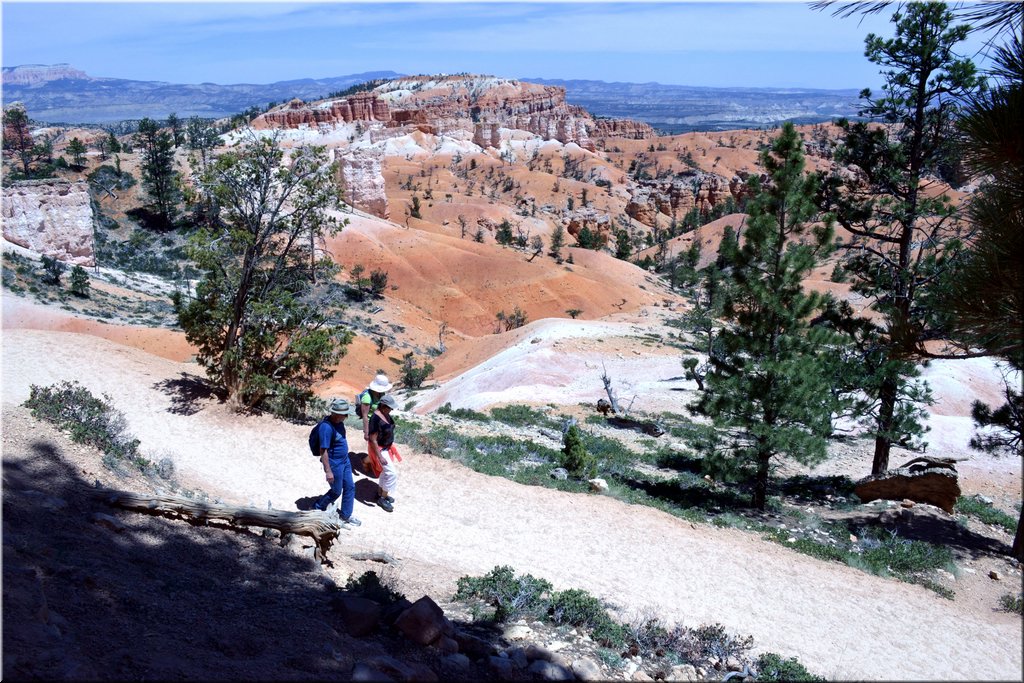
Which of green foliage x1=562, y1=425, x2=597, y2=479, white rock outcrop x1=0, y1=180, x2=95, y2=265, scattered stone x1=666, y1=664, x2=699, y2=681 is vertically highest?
white rock outcrop x1=0, y1=180, x2=95, y2=265

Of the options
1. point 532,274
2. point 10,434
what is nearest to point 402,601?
point 10,434

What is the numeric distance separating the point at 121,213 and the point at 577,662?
1879 inches

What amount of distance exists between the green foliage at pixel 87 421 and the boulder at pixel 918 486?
12804 millimetres

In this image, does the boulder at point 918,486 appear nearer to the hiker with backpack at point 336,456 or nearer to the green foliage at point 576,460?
the green foliage at point 576,460

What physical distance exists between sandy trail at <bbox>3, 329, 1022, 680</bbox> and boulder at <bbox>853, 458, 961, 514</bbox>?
4042 mm

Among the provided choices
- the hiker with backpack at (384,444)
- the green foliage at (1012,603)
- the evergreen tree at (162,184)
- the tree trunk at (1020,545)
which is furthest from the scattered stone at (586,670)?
the evergreen tree at (162,184)

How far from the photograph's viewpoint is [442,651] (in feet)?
17.9

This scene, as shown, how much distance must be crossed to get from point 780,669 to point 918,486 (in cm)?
818

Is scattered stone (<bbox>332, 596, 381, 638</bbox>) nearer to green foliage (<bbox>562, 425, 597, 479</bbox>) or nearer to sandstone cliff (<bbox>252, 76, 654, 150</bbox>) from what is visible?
green foliage (<bbox>562, 425, 597, 479</bbox>)

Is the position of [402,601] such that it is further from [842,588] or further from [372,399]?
[842,588]

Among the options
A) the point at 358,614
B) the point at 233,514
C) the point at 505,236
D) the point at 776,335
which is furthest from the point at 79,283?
the point at 505,236

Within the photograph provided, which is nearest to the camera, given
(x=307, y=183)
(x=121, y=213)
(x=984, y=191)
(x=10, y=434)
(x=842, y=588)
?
(x=984, y=191)

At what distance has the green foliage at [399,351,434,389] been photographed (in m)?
28.1

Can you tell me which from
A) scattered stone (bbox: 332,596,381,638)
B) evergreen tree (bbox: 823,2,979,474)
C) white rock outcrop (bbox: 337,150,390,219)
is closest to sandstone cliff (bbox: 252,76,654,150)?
white rock outcrop (bbox: 337,150,390,219)
